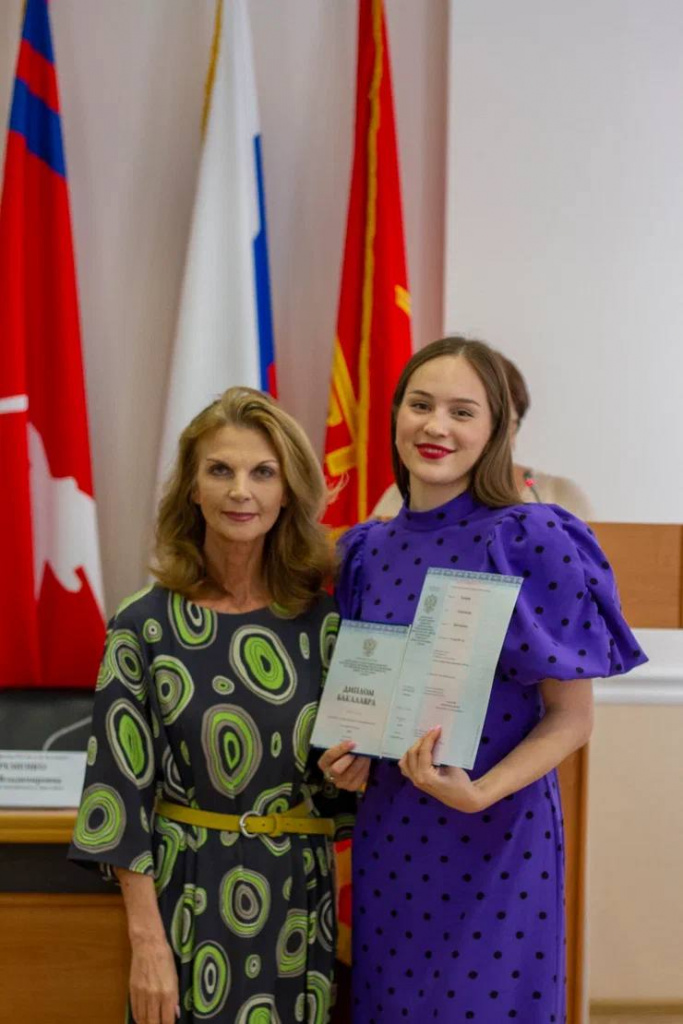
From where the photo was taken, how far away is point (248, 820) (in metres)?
1.49

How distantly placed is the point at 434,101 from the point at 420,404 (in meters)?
1.83

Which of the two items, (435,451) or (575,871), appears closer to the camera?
(435,451)

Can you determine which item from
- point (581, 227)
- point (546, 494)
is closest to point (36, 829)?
point (546, 494)

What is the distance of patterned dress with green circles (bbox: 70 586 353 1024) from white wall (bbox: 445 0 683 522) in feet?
5.46

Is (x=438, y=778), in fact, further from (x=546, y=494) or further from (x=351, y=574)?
(x=546, y=494)

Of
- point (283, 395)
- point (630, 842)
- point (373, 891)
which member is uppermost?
point (283, 395)

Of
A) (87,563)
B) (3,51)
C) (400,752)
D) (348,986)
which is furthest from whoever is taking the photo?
(3,51)

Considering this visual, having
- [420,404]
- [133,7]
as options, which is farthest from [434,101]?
[420,404]

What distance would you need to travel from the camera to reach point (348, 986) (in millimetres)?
1940

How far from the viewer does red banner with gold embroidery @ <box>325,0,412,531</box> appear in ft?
9.41

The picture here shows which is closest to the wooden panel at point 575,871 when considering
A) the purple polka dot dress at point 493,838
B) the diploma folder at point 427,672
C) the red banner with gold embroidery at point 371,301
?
the purple polka dot dress at point 493,838

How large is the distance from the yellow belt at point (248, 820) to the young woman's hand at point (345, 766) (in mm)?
81

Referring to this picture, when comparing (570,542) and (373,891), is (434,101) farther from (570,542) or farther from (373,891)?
(373,891)

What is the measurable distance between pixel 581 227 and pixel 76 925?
85.2 inches
